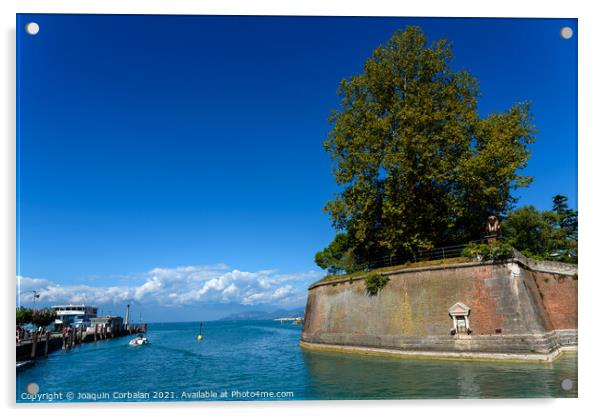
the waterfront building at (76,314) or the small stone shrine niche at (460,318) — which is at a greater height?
the small stone shrine niche at (460,318)

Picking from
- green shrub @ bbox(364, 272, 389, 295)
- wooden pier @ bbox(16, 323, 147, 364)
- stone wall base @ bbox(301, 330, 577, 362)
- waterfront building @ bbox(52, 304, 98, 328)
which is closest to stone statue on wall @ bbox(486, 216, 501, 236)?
stone wall base @ bbox(301, 330, 577, 362)

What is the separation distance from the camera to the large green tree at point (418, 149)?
1788 centimetres

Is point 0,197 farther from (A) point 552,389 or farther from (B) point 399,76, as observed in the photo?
(B) point 399,76

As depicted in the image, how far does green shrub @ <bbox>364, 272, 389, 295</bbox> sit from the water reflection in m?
3.51

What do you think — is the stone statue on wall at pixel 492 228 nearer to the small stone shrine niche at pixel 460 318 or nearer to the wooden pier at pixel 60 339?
the small stone shrine niche at pixel 460 318

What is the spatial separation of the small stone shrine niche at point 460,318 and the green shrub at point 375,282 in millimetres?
3559

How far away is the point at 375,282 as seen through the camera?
61.2 ft

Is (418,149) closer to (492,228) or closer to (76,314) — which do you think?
(492,228)

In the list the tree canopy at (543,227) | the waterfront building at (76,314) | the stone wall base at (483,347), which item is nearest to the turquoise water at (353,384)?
the stone wall base at (483,347)

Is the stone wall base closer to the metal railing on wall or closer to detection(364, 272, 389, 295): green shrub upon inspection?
detection(364, 272, 389, 295): green shrub

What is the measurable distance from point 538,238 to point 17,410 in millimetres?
30409

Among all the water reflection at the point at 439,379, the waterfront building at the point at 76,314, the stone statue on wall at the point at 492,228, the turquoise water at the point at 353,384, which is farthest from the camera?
the waterfront building at the point at 76,314

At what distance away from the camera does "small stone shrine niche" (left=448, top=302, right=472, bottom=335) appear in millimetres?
15041

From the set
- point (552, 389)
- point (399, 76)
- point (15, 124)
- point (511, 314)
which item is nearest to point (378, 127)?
point (399, 76)
